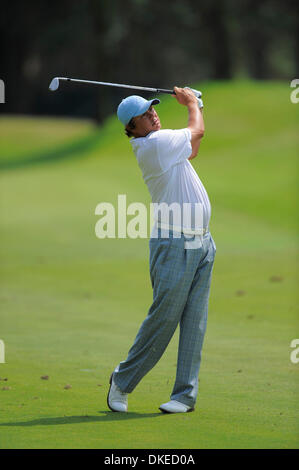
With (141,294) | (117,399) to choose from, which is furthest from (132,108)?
(141,294)

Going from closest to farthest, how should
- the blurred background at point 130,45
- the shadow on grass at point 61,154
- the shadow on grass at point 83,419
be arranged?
the shadow on grass at point 83,419
the shadow on grass at point 61,154
the blurred background at point 130,45

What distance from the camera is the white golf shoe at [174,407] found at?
5836mm

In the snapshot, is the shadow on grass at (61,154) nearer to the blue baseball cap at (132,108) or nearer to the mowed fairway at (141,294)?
the mowed fairway at (141,294)

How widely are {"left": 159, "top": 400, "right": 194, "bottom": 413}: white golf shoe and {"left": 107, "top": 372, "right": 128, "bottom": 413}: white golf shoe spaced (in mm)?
259

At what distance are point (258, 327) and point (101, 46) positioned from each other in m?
33.4

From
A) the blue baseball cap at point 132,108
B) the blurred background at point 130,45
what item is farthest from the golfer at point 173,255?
the blurred background at point 130,45

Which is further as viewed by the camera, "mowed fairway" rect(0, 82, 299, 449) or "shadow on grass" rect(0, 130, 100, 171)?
"shadow on grass" rect(0, 130, 100, 171)

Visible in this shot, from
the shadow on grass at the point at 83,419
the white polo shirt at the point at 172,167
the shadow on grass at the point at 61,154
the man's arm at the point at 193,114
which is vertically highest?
the shadow on grass at the point at 61,154

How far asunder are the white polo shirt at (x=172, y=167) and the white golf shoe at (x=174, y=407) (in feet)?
3.63

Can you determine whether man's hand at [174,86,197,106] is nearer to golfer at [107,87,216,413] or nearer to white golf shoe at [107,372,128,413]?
golfer at [107,87,216,413]

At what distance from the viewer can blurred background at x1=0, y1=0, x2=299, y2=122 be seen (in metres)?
42.2

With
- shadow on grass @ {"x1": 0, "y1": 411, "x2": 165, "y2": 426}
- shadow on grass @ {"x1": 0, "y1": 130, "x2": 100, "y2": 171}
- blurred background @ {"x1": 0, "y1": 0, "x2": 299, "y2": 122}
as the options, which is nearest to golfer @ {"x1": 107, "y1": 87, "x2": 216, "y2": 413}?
shadow on grass @ {"x1": 0, "y1": 411, "x2": 165, "y2": 426}

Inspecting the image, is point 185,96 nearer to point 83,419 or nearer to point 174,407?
point 174,407
